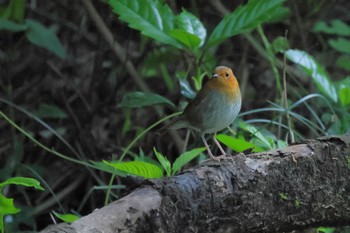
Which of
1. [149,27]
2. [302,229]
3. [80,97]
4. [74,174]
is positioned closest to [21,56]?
[80,97]

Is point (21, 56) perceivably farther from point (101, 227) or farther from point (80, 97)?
point (101, 227)

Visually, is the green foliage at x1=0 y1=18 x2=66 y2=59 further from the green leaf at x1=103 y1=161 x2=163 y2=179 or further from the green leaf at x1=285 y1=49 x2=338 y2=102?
the green leaf at x1=103 y1=161 x2=163 y2=179

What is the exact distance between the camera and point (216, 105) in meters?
3.29

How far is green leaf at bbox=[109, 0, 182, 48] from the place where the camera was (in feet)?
10.7

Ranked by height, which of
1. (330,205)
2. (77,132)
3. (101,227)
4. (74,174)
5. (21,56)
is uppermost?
(101,227)

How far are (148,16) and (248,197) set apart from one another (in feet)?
4.36

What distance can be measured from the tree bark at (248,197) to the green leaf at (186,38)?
0.86 m

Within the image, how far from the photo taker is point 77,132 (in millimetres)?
4961

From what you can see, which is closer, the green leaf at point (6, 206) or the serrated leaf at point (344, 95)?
the green leaf at point (6, 206)

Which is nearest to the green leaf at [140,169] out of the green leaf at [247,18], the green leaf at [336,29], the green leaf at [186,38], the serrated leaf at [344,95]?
the green leaf at [186,38]

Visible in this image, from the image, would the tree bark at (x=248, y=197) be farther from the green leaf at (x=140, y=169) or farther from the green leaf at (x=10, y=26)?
the green leaf at (x=10, y=26)

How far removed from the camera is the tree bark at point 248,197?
2086mm

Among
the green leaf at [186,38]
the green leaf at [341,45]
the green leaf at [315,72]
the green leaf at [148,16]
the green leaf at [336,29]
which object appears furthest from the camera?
the green leaf at [336,29]

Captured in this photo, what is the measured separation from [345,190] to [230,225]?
1.85ft
